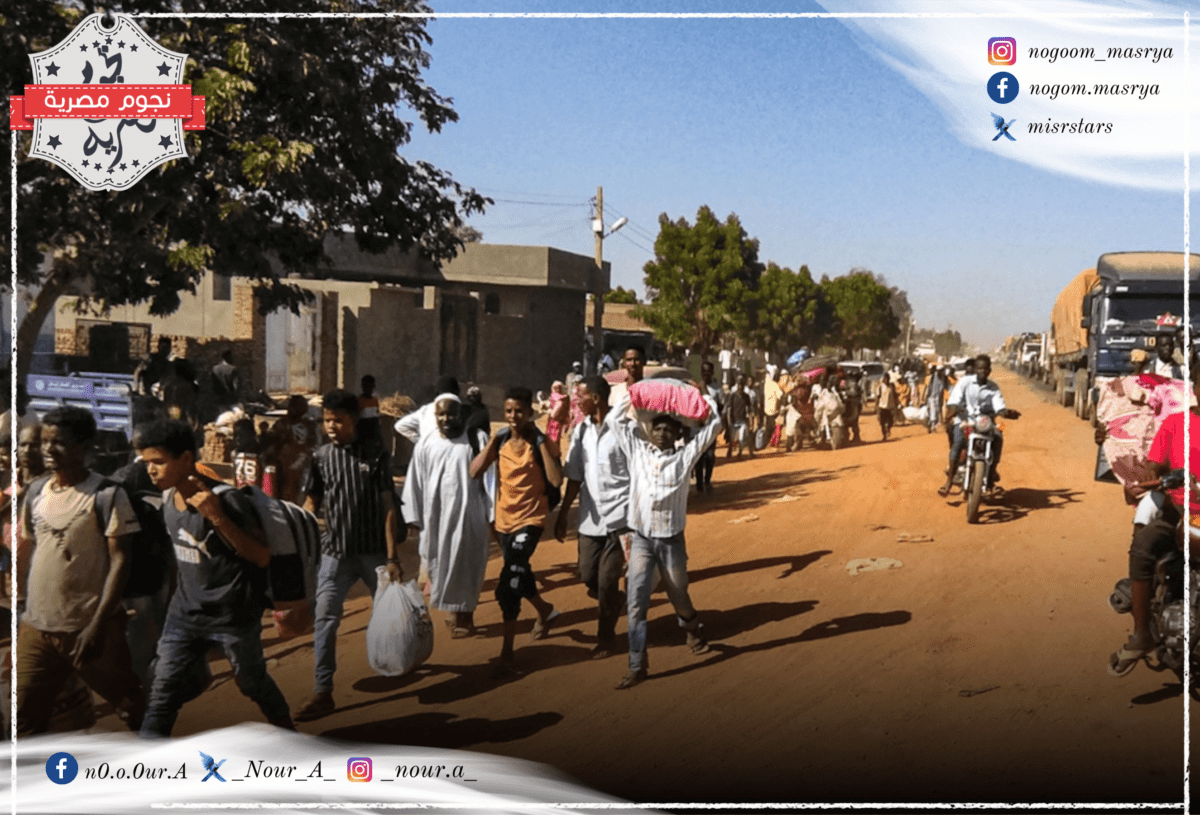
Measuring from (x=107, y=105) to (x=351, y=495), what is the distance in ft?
7.85

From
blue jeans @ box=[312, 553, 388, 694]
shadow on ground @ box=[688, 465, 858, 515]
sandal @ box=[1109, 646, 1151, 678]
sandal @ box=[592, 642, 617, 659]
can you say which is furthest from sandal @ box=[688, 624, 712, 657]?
shadow on ground @ box=[688, 465, 858, 515]

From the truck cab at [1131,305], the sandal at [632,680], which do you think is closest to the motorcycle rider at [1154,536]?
the truck cab at [1131,305]

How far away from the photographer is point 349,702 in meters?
5.70

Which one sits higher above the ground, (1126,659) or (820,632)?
(1126,659)

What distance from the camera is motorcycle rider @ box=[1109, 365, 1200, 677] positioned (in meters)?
5.11

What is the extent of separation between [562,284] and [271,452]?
11.5ft

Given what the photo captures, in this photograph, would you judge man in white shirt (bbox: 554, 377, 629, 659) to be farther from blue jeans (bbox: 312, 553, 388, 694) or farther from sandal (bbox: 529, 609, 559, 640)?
blue jeans (bbox: 312, 553, 388, 694)

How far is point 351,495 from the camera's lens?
5434 millimetres

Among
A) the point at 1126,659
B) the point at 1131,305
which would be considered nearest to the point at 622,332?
the point at 1131,305

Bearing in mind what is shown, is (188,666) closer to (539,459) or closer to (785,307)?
(539,459)

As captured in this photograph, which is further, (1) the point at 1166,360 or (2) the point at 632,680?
(1) the point at 1166,360

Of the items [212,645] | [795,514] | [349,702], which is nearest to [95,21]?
[212,645]

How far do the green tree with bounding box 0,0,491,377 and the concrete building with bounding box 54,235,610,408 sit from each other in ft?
2.33

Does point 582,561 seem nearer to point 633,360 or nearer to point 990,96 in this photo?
point 633,360
